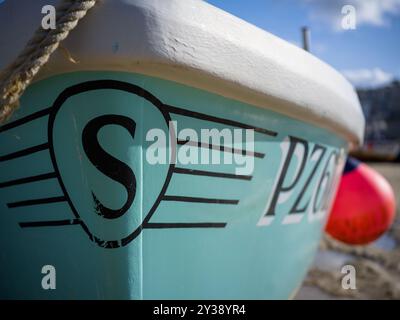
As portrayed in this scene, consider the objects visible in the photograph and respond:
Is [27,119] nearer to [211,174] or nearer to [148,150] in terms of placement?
[148,150]

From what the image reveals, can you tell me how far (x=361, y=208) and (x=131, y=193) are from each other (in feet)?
8.23

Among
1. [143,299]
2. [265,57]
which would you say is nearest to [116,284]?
[143,299]

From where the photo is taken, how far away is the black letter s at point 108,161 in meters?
1.19

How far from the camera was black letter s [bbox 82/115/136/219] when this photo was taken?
3.90 feet

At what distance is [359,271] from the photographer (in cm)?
351

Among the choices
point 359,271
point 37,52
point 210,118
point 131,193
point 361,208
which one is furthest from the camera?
point 359,271

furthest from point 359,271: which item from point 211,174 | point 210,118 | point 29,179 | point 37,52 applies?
point 37,52

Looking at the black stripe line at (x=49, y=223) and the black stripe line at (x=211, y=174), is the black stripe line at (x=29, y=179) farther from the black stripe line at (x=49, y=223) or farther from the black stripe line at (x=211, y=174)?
the black stripe line at (x=211, y=174)

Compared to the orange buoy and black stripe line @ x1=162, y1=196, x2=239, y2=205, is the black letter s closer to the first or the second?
black stripe line @ x1=162, y1=196, x2=239, y2=205

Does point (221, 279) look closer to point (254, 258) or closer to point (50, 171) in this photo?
point (254, 258)

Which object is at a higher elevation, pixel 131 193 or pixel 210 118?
pixel 210 118

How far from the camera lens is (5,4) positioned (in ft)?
4.43

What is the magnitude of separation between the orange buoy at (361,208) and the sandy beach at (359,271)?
1.12 ft

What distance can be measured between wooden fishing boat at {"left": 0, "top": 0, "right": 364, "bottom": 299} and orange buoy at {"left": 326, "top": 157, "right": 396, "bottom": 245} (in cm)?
183
